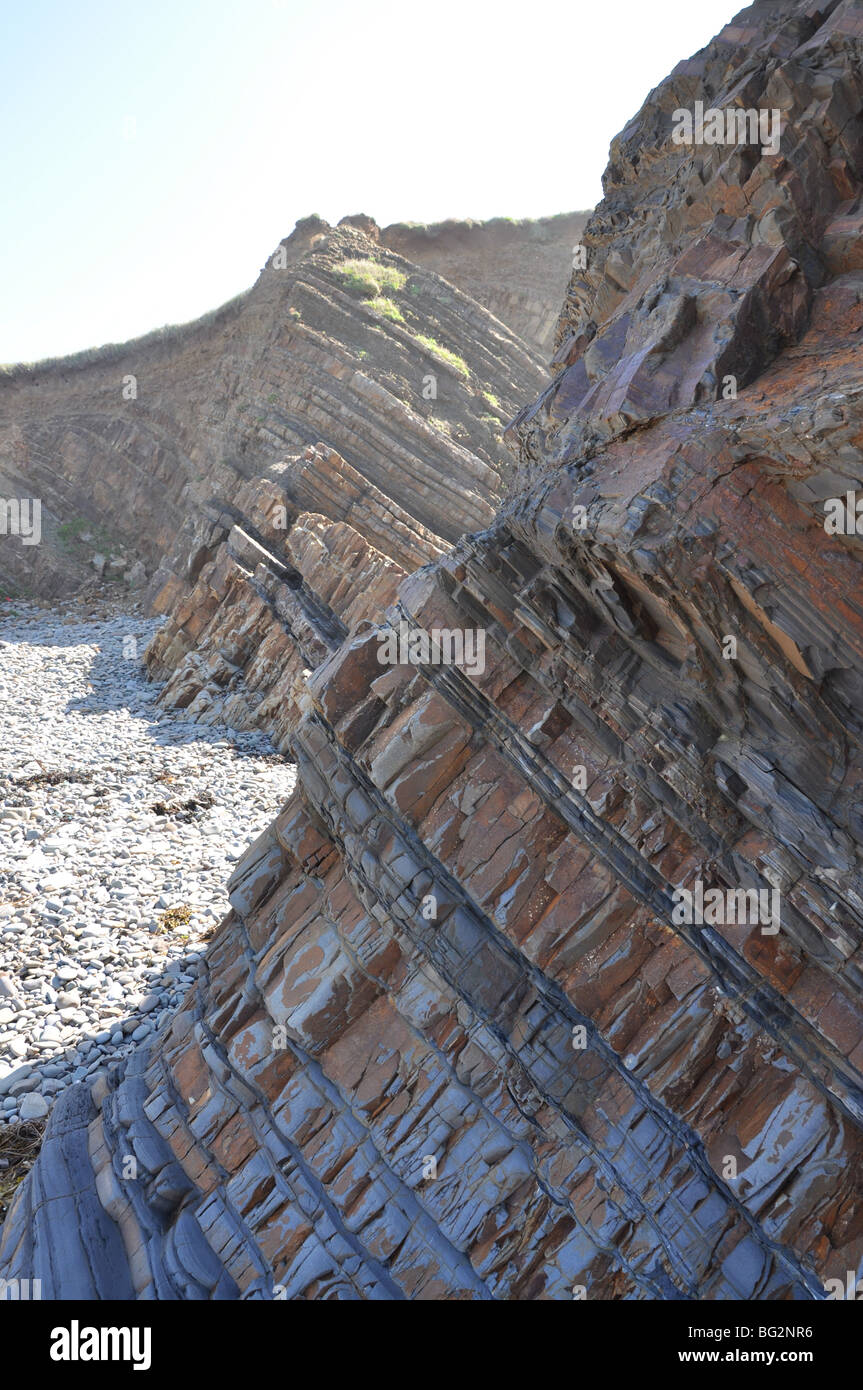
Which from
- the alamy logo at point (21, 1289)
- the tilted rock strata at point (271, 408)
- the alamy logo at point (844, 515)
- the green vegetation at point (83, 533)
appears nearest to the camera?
the alamy logo at point (844, 515)

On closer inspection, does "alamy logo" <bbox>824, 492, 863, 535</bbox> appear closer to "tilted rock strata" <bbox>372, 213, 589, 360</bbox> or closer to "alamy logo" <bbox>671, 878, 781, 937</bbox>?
"alamy logo" <bbox>671, 878, 781, 937</bbox>

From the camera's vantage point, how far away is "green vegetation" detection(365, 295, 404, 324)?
117 ft

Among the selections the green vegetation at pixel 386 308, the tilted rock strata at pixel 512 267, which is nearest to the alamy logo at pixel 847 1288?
the green vegetation at pixel 386 308

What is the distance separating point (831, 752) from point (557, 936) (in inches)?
135

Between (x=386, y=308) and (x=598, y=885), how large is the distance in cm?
3366

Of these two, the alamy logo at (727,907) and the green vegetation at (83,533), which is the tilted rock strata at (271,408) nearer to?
the green vegetation at (83,533)

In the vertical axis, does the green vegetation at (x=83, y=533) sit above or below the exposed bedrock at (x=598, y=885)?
above

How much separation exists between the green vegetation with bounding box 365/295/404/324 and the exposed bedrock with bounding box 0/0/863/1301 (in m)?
25.9
